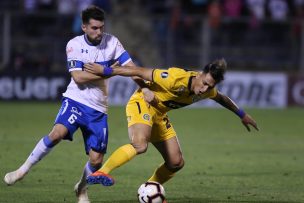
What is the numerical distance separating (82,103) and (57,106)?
14.9m

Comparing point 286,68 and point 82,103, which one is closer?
point 82,103

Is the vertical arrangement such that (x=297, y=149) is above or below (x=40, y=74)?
above

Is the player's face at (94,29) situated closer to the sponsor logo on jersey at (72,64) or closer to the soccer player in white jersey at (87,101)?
the soccer player in white jersey at (87,101)

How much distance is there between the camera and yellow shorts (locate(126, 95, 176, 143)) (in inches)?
347

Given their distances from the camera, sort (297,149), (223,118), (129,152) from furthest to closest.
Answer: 1. (223,118)
2. (297,149)
3. (129,152)

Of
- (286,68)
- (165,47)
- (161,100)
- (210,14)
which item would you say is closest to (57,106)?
(165,47)

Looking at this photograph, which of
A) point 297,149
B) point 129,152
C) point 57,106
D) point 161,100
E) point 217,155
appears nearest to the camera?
point 129,152

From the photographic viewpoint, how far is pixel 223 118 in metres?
21.6

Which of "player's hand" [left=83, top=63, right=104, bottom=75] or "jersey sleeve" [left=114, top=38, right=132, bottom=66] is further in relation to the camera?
"jersey sleeve" [left=114, top=38, right=132, bottom=66]

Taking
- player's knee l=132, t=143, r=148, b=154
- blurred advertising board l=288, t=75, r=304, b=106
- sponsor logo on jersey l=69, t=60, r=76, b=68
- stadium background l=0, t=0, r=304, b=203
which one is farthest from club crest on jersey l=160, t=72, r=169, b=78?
blurred advertising board l=288, t=75, r=304, b=106

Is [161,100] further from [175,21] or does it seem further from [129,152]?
[175,21]

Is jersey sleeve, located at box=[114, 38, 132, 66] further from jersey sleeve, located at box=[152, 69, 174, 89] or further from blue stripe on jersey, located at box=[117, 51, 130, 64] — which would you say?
jersey sleeve, located at box=[152, 69, 174, 89]

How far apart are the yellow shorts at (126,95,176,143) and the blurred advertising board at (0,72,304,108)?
14705 mm

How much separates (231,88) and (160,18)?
3126mm
